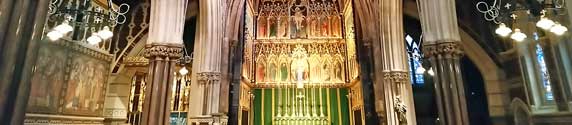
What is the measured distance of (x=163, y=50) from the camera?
6.83 metres

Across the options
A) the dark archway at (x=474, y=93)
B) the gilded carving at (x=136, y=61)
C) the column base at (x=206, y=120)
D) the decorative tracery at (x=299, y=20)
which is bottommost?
the column base at (x=206, y=120)

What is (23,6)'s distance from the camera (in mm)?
3307

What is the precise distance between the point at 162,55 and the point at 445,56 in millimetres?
5060

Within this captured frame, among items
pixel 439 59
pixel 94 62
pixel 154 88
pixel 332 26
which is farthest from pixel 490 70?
pixel 94 62

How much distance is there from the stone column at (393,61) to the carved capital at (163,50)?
22.0ft

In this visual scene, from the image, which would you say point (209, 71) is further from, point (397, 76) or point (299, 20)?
point (299, 20)

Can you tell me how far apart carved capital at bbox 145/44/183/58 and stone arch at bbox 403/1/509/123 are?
34.8ft

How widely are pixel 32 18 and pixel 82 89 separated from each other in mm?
7538

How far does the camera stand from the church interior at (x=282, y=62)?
20.2ft

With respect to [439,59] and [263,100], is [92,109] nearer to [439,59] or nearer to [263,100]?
[263,100]

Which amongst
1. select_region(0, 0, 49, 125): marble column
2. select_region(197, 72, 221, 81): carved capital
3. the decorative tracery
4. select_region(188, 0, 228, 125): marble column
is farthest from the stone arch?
select_region(0, 0, 49, 125): marble column

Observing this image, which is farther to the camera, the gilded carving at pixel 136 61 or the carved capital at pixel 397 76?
the gilded carving at pixel 136 61

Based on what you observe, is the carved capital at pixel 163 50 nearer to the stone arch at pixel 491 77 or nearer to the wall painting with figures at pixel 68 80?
the wall painting with figures at pixel 68 80

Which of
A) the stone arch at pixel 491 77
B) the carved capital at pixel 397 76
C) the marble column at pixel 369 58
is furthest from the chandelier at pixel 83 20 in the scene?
the stone arch at pixel 491 77
